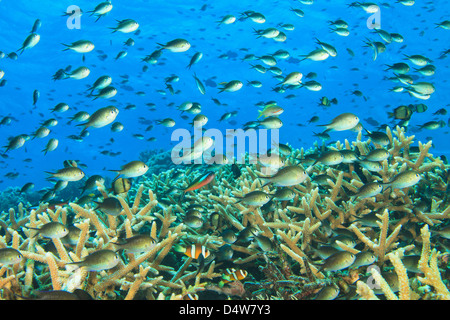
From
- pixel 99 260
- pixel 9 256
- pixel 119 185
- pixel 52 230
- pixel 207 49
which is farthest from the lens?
pixel 207 49

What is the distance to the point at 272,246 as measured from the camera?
3451mm

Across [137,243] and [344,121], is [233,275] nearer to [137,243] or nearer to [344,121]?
[137,243]

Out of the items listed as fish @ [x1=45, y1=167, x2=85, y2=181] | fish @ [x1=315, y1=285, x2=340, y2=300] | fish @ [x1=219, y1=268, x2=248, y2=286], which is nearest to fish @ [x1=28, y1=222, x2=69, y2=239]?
fish @ [x1=45, y1=167, x2=85, y2=181]

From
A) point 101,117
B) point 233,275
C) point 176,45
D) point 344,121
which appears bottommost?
point 233,275

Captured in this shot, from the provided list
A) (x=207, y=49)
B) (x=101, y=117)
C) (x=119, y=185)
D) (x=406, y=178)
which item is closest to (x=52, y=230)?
(x=119, y=185)

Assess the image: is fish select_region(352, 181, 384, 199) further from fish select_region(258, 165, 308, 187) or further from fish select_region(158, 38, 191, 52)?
fish select_region(158, 38, 191, 52)

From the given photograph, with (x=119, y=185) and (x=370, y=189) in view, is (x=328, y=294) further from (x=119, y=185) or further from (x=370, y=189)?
(x=119, y=185)

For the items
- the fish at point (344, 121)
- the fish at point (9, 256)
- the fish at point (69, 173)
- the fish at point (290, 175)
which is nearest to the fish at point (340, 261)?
the fish at point (290, 175)

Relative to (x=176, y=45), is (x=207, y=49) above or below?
below

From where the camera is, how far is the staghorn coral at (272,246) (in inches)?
109

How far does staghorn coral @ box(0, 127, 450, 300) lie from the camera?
277cm

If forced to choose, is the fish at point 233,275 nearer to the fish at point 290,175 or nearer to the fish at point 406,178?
the fish at point 290,175

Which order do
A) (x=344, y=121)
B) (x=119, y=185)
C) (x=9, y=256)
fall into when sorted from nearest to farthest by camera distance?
(x=9, y=256) → (x=119, y=185) → (x=344, y=121)

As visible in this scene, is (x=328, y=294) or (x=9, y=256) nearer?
(x=328, y=294)
